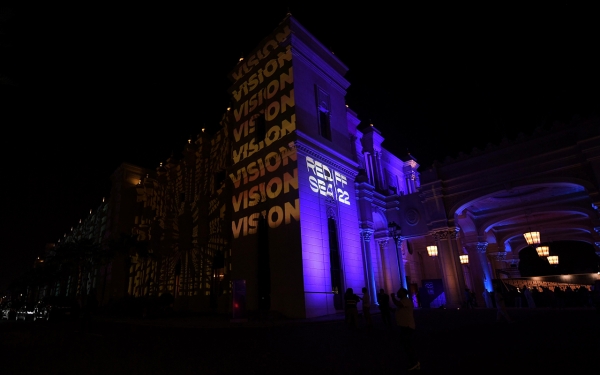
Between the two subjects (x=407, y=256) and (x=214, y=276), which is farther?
(x=407, y=256)

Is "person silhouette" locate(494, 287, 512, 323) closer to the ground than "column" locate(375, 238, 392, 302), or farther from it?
closer to the ground

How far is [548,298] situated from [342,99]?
20.6 m

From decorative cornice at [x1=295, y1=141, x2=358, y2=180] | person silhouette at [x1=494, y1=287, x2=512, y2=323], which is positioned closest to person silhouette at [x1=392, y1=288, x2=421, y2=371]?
person silhouette at [x1=494, y1=287, x2=512, y2=323]

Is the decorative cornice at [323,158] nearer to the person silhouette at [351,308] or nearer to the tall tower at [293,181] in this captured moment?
the tall tower at [293,181]

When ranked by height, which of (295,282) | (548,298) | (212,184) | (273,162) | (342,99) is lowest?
(548,298)

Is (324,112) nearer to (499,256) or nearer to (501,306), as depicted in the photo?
(501,306)

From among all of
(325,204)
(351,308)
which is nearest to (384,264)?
(325,204)

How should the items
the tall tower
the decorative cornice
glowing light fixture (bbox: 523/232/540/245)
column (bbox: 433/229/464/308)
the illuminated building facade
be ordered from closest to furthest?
the tall tower < the illuminated building facade < the decorative cornice < glowing light fixture (bbox: 523/232/540/245) < column (bbox: 433/229/464/308)

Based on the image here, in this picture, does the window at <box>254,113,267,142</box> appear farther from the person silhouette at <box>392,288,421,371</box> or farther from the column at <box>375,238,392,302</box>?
the person silhouette at <box>392,288,421,371</box>

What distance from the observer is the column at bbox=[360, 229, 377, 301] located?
23.0 m

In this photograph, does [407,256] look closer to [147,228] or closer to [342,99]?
[342,99]

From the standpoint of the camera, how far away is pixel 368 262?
78.2ft

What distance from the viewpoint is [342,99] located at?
25.9 m

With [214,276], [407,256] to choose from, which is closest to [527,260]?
[407,256]
